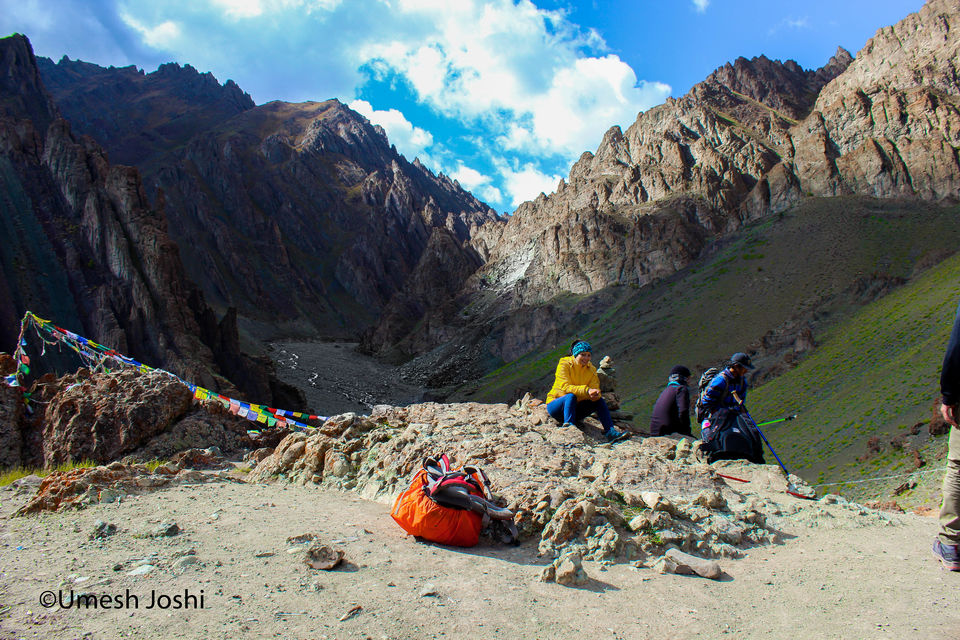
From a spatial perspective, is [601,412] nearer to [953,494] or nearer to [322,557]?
[953,494]

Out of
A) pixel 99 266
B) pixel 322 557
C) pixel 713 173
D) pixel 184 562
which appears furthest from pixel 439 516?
pixel 713 173

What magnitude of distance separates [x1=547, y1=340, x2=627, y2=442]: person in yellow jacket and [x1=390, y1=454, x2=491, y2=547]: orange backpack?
3692 mm

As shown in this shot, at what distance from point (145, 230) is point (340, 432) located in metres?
40.3

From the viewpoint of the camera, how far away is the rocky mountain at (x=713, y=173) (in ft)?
217

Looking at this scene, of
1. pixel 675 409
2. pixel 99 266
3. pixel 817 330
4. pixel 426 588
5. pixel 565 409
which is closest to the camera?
pixel 426 588

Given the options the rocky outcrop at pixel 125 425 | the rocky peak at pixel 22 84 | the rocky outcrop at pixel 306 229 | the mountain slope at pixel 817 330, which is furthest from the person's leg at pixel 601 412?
the rocky outcrop at pixel 306 229

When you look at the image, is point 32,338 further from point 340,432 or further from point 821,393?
point 821,393

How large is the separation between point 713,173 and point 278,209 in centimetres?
11357

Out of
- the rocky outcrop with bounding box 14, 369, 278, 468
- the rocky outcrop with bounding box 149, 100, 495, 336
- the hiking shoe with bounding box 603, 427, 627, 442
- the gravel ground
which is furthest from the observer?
the rocky outcrop with bounding box 149, 100, 495, 336

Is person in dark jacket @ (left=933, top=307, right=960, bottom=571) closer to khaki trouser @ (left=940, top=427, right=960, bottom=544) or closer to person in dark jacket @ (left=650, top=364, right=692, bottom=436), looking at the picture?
khaki trouser @ (left=940, top=427, right=960, bottom=544)

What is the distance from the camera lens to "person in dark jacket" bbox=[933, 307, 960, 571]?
422 centimetres

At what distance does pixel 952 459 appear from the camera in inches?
169

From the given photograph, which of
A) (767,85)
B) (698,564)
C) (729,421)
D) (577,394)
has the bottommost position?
(698,564)

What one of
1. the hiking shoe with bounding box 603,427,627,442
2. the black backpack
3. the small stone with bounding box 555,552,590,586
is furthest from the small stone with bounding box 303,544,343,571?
the black backpack
